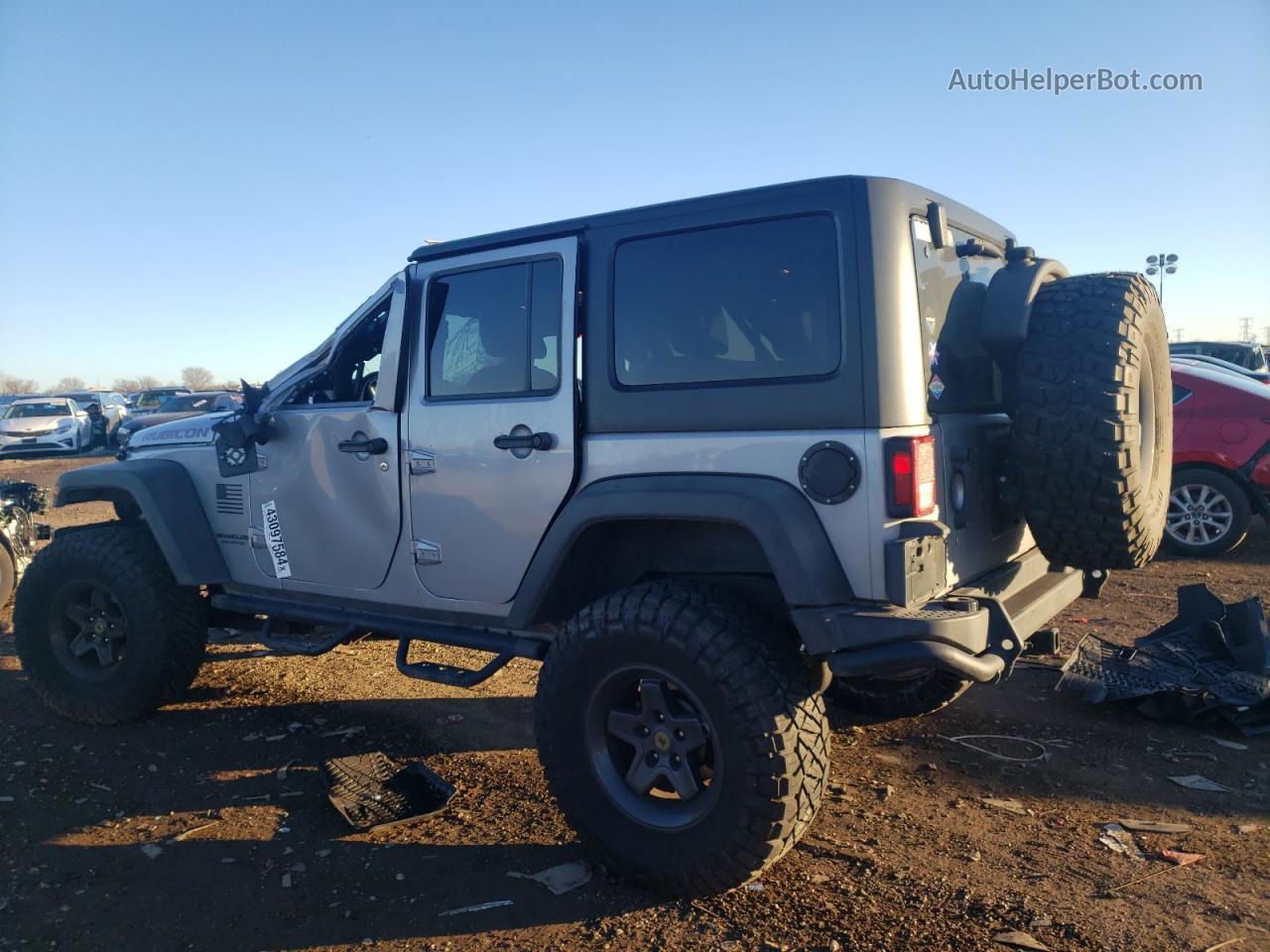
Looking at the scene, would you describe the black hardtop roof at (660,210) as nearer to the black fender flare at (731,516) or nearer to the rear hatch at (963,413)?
the rear hatch at (963,413)

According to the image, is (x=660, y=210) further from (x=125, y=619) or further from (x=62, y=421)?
(x=62, y=421)

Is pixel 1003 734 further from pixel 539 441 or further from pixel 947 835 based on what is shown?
pixel 539 441

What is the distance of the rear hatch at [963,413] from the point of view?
3.01m

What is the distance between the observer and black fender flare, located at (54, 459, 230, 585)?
4.47 metres

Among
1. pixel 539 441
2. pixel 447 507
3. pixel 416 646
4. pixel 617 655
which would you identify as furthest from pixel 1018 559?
pixel 416 646

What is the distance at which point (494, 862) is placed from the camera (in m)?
3.30

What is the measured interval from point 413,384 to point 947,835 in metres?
2.80

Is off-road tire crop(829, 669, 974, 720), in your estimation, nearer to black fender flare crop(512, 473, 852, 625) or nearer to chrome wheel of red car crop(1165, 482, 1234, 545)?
black fender flare crop(512, 473, 852, 625)

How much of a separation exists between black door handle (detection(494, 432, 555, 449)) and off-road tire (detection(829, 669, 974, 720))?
6.25ft

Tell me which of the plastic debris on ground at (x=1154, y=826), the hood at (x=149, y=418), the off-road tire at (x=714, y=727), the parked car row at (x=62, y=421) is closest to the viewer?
the off-road tire at (x=714, y=727)

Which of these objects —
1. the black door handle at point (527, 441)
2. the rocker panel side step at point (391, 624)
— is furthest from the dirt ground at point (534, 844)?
the black door handle at point (527, 441)

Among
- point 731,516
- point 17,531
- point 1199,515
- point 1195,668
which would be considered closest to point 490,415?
point 731,516

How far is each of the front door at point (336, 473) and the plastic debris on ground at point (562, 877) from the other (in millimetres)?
1473

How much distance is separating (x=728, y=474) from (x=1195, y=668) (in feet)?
9.76
